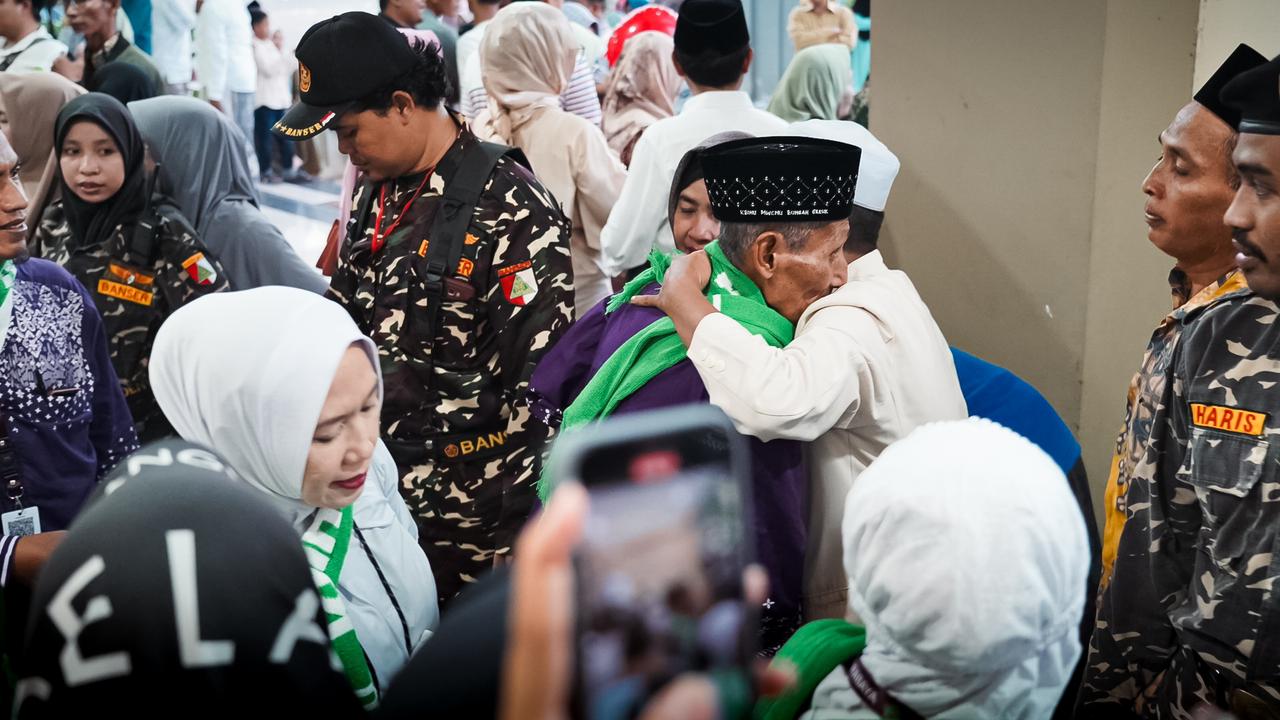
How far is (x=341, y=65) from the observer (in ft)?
7.86

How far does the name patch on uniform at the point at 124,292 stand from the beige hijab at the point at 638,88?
222 centimetres

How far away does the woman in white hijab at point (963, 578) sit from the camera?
1.06 meters

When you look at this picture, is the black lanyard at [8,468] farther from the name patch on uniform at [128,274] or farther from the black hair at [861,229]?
the black hair at [861,229]

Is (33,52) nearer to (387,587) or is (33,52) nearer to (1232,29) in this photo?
(387,587)

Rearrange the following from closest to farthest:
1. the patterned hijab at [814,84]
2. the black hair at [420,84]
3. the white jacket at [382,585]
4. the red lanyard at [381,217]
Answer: the white jacket at [382,585]
the black hair at [420,84]
the red lanyard at [381,217]
the patterned hijab at [814,84]

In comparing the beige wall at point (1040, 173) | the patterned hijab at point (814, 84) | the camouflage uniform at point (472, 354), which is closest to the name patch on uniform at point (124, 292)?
the camouflage uniform at point (472, 354)

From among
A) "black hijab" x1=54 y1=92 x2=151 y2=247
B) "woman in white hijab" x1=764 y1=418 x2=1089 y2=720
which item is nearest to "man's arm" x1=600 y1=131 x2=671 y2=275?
"black hijab" x1=54 y1=92 x2=151 y2=247

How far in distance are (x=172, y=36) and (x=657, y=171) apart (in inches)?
229

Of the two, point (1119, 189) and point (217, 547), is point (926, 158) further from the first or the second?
point (217, 547)

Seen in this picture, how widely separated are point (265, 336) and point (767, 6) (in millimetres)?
9057

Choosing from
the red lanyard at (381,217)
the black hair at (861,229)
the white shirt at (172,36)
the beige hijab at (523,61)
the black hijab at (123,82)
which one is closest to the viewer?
the black hair at (861,229)

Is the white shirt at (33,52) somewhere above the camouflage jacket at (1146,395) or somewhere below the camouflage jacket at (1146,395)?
above

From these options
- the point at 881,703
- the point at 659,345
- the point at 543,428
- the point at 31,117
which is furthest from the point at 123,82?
the point at 881,703

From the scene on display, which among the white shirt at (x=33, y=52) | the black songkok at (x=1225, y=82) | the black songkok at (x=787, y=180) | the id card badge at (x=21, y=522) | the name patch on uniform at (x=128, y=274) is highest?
the white shirt at (x=33, y=52)
